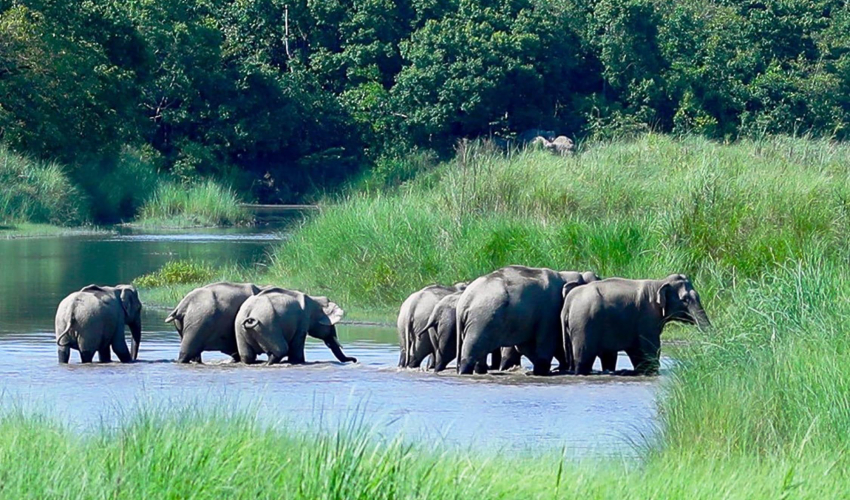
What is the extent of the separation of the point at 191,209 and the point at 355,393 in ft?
104

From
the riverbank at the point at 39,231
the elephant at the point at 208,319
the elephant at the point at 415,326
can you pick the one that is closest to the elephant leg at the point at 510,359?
the elephant at the point at 415,326

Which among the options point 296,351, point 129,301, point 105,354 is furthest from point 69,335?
point 296,351

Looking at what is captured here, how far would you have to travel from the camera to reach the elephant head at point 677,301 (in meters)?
13.8

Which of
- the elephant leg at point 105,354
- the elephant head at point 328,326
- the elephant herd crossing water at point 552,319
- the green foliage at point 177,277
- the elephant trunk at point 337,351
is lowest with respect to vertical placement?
the green foliage at point 177,277

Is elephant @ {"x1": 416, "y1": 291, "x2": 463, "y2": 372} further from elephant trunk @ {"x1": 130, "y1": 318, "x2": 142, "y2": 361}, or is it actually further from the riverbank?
the riverbank

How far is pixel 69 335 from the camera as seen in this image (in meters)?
14.4

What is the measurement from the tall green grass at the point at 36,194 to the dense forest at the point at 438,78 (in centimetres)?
632

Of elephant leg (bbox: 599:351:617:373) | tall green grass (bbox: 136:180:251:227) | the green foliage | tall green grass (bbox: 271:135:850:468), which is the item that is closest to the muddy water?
elephant leg (bbox: 599:351:617:373)

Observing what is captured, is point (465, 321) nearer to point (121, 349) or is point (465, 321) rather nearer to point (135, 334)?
point (121, 349)

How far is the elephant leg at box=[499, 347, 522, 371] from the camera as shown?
48.0 feet

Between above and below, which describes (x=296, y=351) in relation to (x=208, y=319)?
below

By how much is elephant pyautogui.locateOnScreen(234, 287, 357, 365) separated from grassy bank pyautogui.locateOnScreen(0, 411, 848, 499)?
6236 millimetres

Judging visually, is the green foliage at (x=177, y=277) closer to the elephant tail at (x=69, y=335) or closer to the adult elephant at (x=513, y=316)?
the elephant tail at (x=69, y=335)

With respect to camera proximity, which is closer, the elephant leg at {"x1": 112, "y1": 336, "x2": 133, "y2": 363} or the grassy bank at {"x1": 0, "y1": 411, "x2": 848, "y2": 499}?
the grassy bank at {"x1": 0, "y1": 411, "x2": 848, "y2": 499}
